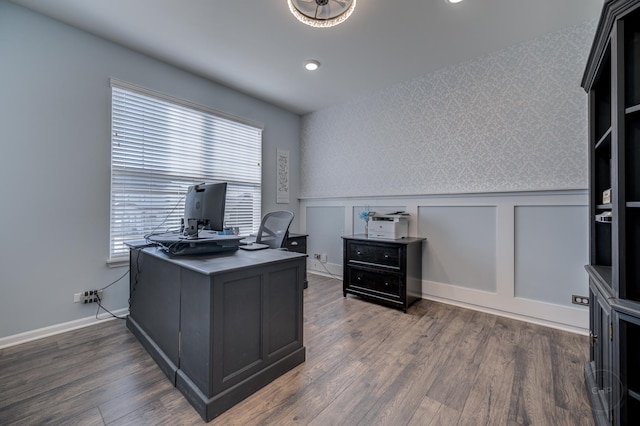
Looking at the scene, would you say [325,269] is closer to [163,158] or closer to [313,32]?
[163,158]

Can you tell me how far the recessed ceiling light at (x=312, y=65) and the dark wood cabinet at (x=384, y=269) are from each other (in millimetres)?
2044

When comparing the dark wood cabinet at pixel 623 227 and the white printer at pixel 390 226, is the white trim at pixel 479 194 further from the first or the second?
the dark wood cabinet at pixel 623 227

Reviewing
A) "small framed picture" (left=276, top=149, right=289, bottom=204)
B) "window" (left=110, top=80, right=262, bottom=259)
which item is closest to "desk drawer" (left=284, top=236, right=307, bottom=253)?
"window" (left=110, top=80, right=262, bottom=259)

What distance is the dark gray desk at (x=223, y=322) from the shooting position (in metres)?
1.40

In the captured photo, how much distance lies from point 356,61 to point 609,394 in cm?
317

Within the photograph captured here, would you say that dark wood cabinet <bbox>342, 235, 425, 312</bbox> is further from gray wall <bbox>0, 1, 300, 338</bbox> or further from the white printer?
gray wall <bbox>0, 1, 300, 338</bbox>

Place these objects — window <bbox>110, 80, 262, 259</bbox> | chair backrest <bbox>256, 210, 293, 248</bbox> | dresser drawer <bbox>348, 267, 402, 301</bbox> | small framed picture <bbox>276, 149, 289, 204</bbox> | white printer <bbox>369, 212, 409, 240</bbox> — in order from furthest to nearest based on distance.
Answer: small framed picture <bbox>276, 149, 289, 204</bbox> → white printer <bbox>369, 212, 409, 240</bbox> → dresser drawer <bbox>348, 267, 402, 301</bbox> → chair backrest <bbox>256, 210, 293, 248</bbox> → window <bbox>110, 80, 262, 259</bbox>

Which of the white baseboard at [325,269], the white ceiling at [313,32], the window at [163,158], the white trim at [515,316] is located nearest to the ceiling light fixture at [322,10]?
the white ceiling at [313,32]

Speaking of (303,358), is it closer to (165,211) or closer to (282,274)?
(282,274)

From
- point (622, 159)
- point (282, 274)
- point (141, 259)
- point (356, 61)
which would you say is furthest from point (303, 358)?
→ point (356, 61)

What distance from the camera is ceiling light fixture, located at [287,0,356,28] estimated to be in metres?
1.87

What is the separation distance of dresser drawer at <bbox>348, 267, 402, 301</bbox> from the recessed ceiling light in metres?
2.41

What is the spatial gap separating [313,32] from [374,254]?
7.70 feet

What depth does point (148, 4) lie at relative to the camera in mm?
2113
